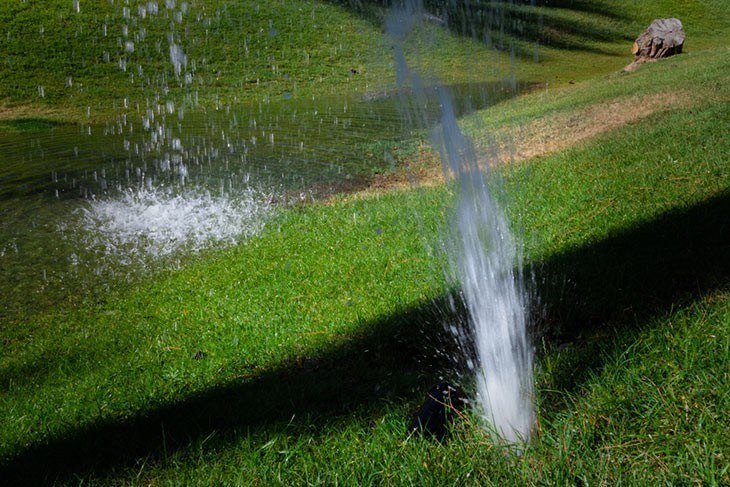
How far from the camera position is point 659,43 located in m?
21.7

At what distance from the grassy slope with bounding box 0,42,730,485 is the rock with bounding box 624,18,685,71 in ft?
52.5

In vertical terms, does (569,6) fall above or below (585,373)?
above

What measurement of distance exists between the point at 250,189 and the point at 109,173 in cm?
360

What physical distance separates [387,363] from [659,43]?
2188 centimetres

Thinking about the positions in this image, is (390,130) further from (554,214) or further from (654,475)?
(654,475)

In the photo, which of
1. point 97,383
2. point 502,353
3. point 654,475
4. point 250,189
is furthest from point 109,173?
point 654,475

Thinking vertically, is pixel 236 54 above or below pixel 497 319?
above

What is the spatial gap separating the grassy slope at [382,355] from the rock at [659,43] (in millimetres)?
15997

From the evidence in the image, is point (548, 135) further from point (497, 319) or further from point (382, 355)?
point (497, 319)

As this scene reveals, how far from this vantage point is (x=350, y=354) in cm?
423

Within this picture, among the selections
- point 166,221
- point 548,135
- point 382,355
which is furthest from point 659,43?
point 382,355

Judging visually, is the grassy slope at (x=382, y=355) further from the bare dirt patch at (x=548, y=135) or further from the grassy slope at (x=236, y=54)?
the grassy slope at (x=236, y=54)

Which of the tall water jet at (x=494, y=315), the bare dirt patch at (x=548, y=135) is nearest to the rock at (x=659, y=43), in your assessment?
the bare dirt patch at (x=548, y=135)

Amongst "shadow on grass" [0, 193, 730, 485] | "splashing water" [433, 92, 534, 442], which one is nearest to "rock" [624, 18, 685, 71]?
"splashing water" [433, 92, 534, 442]
